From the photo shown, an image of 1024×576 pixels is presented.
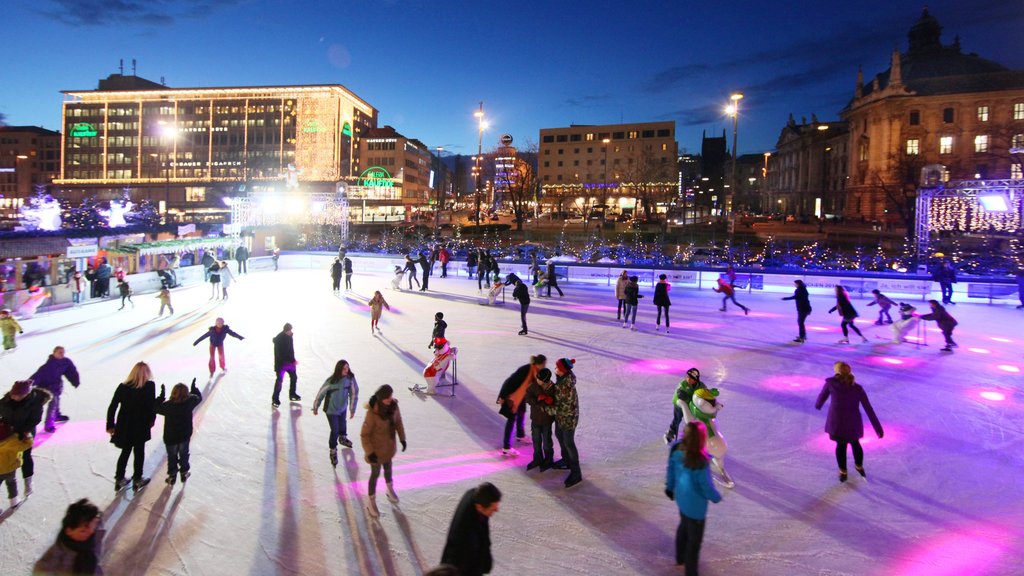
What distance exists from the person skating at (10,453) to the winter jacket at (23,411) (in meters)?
0.09

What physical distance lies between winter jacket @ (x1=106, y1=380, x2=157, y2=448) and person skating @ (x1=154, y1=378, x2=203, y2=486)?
0.45 feet

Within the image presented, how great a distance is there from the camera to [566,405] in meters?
6.84

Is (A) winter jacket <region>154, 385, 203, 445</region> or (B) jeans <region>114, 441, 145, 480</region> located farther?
(B) jeans <region>114, 441, 145, 480</region>

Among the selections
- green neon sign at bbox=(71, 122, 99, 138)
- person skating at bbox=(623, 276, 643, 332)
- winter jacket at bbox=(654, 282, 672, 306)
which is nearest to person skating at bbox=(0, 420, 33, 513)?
person skating at bbox=(623, 276, 643, 332)

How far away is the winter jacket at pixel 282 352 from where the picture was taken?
Result: 9.50 metres

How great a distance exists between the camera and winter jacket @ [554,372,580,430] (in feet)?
22.4

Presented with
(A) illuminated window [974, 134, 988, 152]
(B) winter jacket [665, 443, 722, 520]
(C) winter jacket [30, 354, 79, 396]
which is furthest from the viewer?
(A) illuminated window [974, 134, 988, 152]

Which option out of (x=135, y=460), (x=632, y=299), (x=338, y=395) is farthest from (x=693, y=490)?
(x=632, y=299)

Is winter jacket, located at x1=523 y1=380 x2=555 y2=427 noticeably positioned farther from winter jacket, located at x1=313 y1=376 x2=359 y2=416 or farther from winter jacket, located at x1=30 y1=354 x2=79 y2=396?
winter jacket, located at x1=30 y1=354 x2=79 y2=396

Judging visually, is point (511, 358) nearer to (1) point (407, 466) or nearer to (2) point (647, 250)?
(1) point (407, 466)

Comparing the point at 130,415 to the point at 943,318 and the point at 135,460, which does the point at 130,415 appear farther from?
the point at 943,318

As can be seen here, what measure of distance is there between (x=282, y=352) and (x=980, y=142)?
7381cm

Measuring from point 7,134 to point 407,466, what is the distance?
464 ft

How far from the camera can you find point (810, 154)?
90062 mm
